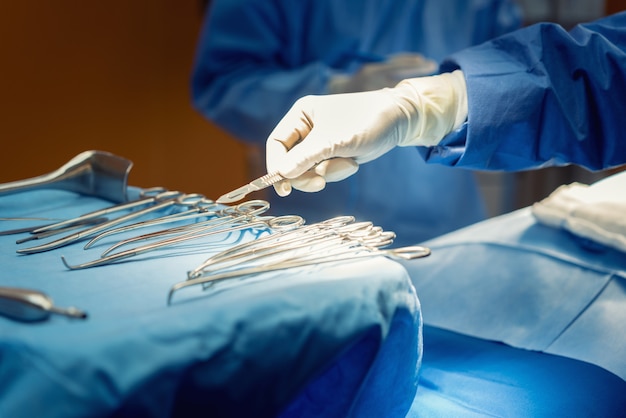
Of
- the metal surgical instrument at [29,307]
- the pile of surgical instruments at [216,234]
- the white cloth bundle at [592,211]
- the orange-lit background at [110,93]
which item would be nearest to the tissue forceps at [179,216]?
the pile of surgical instruments at [216,234]

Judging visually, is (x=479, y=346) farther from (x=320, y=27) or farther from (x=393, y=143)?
(x=320, y=27)

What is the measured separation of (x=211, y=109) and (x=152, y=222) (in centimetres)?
129

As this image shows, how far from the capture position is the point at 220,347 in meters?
0.57

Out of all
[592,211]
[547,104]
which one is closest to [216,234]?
[547,104]

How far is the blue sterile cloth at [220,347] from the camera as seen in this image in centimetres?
53

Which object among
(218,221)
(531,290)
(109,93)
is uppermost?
(218,221)

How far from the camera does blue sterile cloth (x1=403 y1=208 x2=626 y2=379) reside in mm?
1006

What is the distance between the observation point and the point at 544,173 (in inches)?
123

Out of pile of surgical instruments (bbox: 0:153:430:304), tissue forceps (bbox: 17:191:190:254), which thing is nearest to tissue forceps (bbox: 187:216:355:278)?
pile of surgical instruments (bbox: 0:153:430:304)

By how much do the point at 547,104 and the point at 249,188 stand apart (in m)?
0.44

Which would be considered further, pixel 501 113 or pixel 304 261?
pixel 501 113

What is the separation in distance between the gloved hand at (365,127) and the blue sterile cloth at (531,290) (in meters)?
0.28

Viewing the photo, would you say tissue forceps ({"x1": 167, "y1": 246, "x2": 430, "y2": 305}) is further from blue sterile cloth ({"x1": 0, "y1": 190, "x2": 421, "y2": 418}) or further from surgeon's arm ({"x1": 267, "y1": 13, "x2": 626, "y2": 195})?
surgeon's arm ({"x1": 267, "y1": 13, "x2": 626, "y2": 195})

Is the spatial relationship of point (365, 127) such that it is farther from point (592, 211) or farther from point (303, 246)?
point (592, 211)
